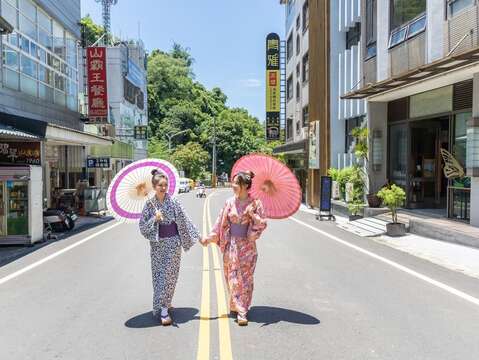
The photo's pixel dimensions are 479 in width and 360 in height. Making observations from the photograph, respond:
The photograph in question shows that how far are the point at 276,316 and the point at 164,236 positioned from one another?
5.70ft

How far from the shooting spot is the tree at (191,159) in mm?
66000

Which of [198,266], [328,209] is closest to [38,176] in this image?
[198,266]

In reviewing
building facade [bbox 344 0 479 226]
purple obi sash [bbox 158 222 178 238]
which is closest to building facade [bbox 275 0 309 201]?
building facade [bbox 344 0 479 226]

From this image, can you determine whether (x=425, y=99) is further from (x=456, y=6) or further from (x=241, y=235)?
(x=241, y=235)

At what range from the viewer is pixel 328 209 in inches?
811

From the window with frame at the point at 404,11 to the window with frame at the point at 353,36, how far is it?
5.74m

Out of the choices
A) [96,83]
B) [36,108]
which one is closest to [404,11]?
[36,108]

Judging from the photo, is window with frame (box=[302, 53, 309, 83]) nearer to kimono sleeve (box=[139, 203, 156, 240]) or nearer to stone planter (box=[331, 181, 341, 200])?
stone planter (box=[331, 181, 341, 200])

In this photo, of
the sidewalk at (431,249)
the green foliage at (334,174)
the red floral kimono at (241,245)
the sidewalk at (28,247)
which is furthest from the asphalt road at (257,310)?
the green foliage at (334,174)

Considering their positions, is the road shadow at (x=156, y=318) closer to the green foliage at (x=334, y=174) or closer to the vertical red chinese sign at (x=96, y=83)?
the green foliage at (x=334, y=174)

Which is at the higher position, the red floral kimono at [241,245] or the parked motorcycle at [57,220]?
the red floral kimono at [241,245]

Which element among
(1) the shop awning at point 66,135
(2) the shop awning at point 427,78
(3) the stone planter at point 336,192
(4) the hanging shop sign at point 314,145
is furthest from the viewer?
(4) the hanging shop sign at point 314,145

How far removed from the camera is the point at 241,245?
5.92m

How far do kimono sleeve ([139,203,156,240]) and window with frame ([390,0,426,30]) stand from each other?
13.0m
